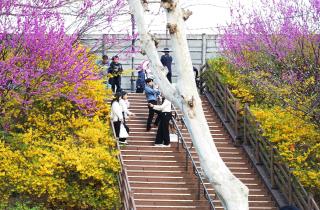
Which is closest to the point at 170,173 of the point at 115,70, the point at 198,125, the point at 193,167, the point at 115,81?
the point at 193,167

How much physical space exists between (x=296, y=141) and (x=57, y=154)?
18.7ft

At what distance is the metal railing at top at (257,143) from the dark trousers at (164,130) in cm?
208

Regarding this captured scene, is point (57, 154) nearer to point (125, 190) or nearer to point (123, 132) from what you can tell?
point (123, 132)

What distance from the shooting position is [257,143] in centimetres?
2441

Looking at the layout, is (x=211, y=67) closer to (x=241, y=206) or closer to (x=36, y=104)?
(x=36, y=104)

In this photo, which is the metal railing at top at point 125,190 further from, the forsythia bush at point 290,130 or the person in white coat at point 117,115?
the forsythia bush at point 290,130

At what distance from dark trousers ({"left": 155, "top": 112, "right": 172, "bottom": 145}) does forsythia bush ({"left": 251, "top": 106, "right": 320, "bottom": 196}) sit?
239cm

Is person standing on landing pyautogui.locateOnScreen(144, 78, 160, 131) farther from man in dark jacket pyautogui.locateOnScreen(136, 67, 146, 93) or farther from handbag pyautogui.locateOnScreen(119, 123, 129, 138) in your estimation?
man in dark jacket pyautogui.locateOnScreen(136, 67, 146, 93)

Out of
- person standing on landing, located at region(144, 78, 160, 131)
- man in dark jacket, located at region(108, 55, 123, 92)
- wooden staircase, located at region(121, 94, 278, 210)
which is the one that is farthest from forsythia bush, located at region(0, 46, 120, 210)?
man in dark jacket, located at region(108, 55, 123, 92)

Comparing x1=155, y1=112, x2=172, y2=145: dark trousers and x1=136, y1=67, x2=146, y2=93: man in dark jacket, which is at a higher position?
x1=136, y1=67, x2=146, y2=93: man in dark jacket

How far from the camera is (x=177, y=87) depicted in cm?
1445

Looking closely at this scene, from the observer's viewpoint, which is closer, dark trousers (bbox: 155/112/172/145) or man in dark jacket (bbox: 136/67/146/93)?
dark trousers (bbox: 155/112/172/145)

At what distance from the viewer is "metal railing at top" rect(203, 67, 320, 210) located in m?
22.1

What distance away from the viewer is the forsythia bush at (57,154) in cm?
2200
